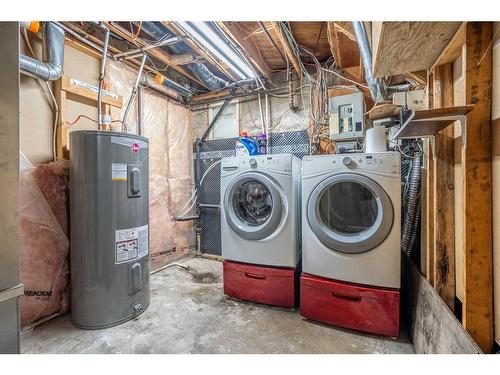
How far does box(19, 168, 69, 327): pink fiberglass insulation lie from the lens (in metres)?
1.67

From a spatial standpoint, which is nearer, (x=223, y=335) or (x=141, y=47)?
(x=223, y=335)

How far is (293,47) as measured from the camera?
2.28 m

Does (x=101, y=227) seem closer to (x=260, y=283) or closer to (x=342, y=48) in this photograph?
(x=260, y=283)

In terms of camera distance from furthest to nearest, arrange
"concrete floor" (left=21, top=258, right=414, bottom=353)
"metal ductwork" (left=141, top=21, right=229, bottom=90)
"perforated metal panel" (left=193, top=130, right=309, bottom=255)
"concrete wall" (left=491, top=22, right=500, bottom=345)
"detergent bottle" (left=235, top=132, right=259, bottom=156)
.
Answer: "perforated metal panel" (left=193, top=130, right=309, bottom=255), "detergent bottle" (left=235, top=132, right=259, bottom=156), "metal ductwork" (left=141, top=21, right=229, bottom=90), "concrete floor" (left=21, top=258, right=414, bottom=353), "concrete wall" (left=491, top=22, right=500, bottom=345)

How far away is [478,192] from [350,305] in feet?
3.44

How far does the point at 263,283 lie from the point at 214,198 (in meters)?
1.54

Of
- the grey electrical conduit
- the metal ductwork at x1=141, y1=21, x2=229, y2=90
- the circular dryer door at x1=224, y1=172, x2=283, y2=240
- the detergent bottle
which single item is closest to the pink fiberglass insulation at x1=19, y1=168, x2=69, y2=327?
the grey electrical conduit

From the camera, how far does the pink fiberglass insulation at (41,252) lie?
167cm

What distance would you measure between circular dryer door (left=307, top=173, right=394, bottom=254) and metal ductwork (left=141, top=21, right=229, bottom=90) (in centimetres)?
192

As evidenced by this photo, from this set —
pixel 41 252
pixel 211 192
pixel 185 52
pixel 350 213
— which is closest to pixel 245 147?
pixel 211 192

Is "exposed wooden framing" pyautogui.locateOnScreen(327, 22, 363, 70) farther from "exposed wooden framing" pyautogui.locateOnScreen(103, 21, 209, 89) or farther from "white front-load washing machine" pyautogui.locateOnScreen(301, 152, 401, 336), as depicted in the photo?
"exposed wooden framing" pyautogui.locateOnScreen(103, 21, 209, 89)
